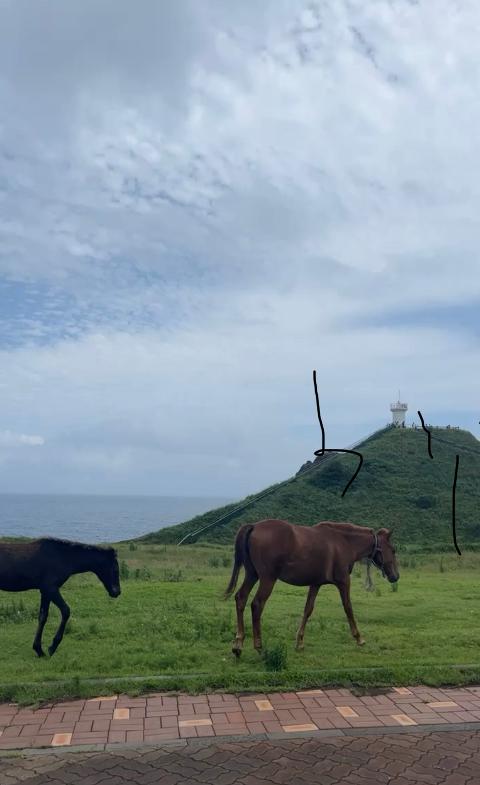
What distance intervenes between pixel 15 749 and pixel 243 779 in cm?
207

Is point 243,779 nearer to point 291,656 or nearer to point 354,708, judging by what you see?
point 354,708

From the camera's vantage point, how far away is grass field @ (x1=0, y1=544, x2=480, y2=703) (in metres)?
7.36

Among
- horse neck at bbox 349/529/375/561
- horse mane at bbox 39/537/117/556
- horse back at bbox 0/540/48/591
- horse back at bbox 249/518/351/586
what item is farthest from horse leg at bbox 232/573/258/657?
horse back at bbox 0/540/48/591

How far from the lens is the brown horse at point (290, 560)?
8.68 metres

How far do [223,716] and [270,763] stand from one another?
1134 mm

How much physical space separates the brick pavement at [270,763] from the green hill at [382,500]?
2934cm

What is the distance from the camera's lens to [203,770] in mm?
5172

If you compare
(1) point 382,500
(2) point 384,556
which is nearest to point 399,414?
(1) point 382,500

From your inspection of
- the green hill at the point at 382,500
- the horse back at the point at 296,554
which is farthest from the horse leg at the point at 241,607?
the green hill at the point at 382,500

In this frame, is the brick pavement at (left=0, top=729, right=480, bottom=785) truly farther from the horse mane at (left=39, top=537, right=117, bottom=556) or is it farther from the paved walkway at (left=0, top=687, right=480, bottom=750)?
the horse mane at (left=39, top=537, right=117, bottom=556)

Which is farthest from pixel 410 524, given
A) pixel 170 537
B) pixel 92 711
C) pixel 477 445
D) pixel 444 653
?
pixel 92 711

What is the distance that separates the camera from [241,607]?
28.3 ft

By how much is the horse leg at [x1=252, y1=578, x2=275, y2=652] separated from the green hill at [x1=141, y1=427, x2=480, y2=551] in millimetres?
26932

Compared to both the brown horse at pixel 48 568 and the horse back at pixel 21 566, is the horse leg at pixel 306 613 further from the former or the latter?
the horse back at pixel 21 566
